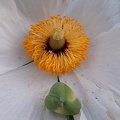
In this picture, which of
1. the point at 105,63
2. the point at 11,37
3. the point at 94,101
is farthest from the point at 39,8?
the point at 94,101

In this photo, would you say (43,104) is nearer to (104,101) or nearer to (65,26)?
(104,101)

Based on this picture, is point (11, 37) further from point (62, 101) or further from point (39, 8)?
point (62, 101)

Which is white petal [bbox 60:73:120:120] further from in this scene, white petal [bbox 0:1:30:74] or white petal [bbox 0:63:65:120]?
white petal [bbox 0:1:30:74]

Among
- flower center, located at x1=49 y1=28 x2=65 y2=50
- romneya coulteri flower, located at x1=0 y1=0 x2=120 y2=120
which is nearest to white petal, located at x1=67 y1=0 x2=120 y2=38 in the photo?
romneya coulteri flower, located at x1=0 y1=0 x2=120 y2=120

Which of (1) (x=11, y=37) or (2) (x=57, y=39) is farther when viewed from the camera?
(1) (x=11, y=37)

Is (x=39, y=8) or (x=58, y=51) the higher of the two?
(x=39, y=8)

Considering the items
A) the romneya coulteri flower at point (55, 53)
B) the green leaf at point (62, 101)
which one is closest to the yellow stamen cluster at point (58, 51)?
the romneya coulteri flower at point (55, 53)
